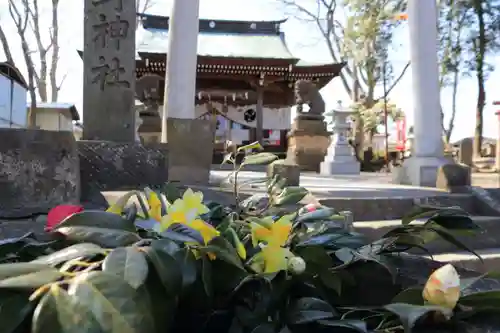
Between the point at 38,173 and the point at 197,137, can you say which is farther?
the point at 197,137

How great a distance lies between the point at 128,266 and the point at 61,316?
0.29 ft

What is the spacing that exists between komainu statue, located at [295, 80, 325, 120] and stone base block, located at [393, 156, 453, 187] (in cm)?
637

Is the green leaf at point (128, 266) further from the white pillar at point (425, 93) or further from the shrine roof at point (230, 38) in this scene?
the shrine roof at point (230, 38)

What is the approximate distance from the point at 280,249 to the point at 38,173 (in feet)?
8.71

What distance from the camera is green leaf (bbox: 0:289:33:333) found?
0.48 metres

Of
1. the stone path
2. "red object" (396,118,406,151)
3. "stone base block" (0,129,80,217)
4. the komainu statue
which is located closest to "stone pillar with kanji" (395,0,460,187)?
the stone path

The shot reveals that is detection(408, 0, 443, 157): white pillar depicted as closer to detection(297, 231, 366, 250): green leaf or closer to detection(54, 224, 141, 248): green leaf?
detection(297, 231, 366, 250): green leaf

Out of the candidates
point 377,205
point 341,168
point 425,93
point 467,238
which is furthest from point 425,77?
point 341,168

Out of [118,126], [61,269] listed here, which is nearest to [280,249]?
[61,269]

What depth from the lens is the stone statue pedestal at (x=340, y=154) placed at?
1313 cm

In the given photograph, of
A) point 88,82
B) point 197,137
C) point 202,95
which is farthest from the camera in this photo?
point 202,95

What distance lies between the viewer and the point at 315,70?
1595 cm

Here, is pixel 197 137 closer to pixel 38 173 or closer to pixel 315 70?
pixel 38 173

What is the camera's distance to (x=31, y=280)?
500 millimetres
